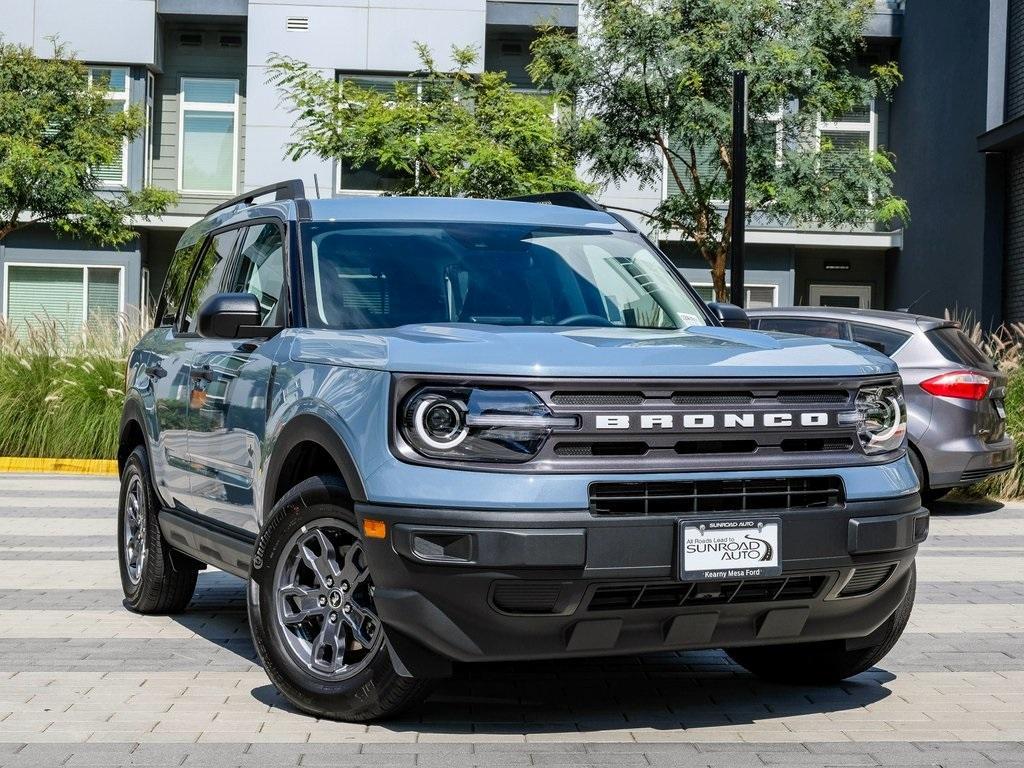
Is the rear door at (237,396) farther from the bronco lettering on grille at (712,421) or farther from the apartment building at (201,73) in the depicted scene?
the apartment building at (201,73)

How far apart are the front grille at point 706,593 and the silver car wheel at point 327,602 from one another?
2.63 ft

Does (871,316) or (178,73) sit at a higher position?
(178,73)

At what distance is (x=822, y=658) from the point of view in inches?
237

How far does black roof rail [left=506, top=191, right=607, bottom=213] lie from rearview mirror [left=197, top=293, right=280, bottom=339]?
1.68m

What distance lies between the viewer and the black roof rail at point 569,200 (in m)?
7.11

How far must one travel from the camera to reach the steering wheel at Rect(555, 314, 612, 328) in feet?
20.6

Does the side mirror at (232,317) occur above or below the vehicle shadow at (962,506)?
above

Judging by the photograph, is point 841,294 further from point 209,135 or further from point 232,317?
point 232,317

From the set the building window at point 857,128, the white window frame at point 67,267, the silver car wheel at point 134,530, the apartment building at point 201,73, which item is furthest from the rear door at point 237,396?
the building window at point 857,128

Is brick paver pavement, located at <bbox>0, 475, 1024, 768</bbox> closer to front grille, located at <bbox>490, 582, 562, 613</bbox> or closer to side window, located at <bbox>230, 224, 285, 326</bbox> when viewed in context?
front grille, located at <bbox>490, 582, 562, 613</bbox>

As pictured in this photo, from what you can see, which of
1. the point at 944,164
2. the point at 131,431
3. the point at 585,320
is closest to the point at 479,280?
the point at 585,320

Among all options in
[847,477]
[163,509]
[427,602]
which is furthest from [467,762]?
[163,509]

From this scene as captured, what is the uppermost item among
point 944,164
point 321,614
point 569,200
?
point 944,164

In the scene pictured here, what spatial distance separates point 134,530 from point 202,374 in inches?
62.0
